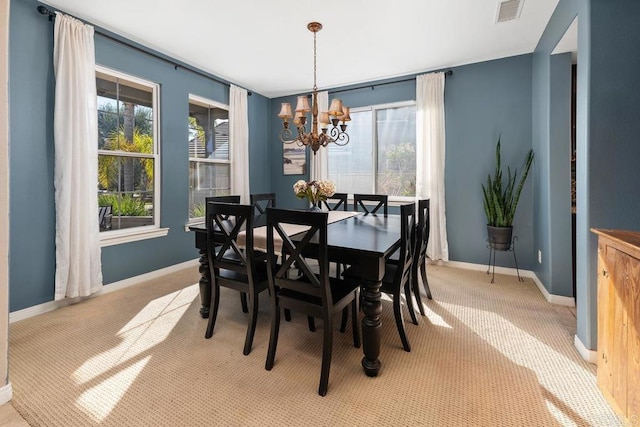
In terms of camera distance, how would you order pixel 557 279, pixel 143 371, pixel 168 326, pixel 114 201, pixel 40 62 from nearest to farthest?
1. pixel 143 371
2. pixel 168 326
3. pixel 40 62
4. pixel 557 279
5. pixel 114 201

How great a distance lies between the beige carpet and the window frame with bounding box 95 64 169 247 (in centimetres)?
82

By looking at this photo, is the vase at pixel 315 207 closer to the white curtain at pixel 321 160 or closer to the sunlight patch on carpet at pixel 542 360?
the sunlight patch on carpet at pixel 542 360

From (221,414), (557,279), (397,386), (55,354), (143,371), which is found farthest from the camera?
(557,279)

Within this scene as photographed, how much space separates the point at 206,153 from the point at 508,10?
12.8ft

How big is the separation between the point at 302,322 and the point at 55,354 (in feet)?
5.63

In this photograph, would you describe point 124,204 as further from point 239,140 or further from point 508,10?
point 508,10

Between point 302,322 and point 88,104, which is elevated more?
point 88,104

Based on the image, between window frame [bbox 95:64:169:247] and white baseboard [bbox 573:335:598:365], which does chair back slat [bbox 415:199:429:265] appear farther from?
window frame [bbox 95:64:169:247]

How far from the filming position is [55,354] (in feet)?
6.75

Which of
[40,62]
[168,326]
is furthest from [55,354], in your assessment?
[40,62]

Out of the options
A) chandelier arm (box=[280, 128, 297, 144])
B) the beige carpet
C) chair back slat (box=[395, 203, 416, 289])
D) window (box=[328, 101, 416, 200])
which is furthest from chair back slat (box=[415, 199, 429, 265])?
window (box=[328, 101, 416, 200])

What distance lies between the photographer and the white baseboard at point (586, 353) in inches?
75.3

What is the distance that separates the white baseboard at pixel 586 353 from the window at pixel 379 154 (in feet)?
8.92

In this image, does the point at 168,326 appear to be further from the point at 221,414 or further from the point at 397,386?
the point at 397,386
